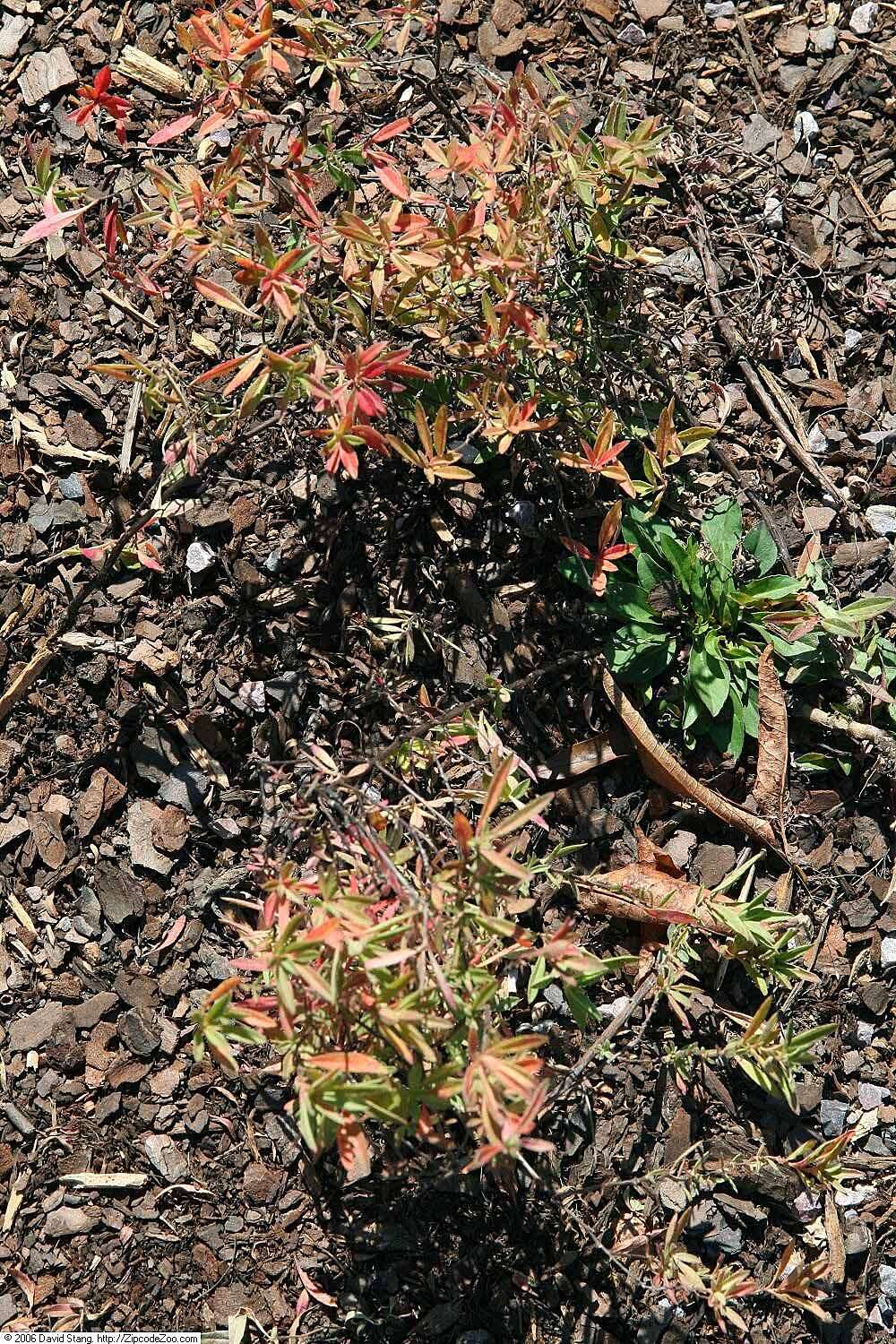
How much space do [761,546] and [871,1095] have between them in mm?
1211

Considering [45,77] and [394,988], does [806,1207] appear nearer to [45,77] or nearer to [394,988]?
[394,988]

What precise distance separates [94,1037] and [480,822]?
1222 mm

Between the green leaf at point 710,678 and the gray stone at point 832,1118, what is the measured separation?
0.87 meters

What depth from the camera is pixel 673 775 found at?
251cm

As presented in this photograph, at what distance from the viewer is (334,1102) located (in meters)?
1.72

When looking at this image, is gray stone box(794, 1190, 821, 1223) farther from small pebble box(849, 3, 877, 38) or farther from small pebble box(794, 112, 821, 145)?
small pebble box(849, 3, 877, 38)

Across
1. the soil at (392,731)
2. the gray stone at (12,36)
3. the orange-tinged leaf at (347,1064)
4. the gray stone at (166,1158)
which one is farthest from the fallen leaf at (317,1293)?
the gray stone at (12,36)

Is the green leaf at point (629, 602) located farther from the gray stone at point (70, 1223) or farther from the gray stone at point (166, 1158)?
the gray stone at point (70, 1223)

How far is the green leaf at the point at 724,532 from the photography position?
2.58m

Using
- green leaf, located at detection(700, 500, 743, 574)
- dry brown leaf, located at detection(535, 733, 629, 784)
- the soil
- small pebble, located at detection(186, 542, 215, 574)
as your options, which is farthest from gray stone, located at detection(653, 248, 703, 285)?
small pebble, located at detection(186, 542, 215, 574)

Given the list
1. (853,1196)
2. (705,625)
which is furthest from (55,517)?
(853,1196)

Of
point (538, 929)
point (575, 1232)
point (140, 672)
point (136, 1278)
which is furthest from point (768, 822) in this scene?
point (136, 1278)

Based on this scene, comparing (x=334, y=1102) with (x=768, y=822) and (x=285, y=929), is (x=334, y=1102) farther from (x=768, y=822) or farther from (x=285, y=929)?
(x=768, y=822)

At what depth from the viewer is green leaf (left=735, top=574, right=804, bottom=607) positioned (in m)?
2.53
